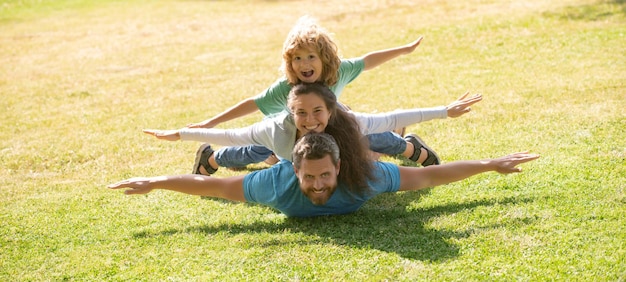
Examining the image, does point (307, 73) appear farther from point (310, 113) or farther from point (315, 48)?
point (310, 113)

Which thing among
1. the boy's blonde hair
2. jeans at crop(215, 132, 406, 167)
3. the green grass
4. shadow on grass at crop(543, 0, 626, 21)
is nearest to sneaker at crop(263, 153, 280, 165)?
jeans at crop(215, 132, 406, 167)

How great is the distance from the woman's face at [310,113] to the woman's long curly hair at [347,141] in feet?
0.13

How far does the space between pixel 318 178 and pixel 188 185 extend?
0.88 metres

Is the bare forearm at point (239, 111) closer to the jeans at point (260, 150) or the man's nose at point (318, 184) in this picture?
the jeans at point (260, 150)

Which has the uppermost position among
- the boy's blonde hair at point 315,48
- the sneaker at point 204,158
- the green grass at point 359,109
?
the boy's blonde hair at point 315,48

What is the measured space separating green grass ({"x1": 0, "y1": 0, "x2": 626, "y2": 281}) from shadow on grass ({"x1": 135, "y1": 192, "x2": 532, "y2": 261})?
0.06 ft

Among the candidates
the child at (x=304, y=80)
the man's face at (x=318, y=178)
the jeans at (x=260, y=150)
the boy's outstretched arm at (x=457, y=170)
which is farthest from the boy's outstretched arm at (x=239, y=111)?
the boy's outstretched arm at (x=457, y=170)

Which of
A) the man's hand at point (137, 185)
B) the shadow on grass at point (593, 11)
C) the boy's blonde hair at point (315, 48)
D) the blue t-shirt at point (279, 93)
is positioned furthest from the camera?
the shadow on grass at point (593, 11)

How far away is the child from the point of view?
18.1ft

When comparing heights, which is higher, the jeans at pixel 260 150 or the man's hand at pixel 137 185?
the man's hand at pixel 137 185

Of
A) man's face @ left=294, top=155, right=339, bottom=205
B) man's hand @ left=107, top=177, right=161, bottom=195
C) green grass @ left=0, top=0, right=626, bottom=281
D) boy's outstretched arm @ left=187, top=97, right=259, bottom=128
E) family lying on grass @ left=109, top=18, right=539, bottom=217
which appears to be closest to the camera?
green grass @ left=0, top=0, right=626, bottom=281

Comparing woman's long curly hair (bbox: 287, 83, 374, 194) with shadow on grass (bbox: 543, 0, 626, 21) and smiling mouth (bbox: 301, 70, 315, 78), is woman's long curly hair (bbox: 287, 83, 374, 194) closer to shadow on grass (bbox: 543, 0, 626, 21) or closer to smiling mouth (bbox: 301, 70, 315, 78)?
smiling mouth (bbox: 301, 70, 315, 78)

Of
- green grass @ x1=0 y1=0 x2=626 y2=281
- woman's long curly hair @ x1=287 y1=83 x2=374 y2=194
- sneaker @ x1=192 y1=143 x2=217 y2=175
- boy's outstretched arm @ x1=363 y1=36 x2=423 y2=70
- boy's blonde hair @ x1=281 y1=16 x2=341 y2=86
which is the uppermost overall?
boy's blonde hair @ x1=281 y1=16 x2=341 y2=86

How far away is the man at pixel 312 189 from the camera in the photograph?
5.01 m
